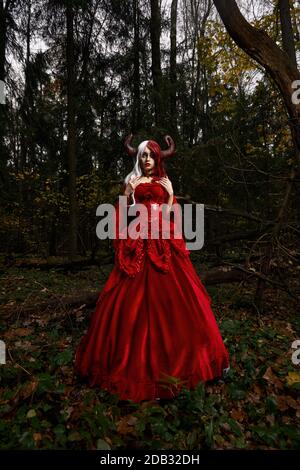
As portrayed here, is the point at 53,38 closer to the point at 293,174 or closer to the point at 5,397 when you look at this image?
the point at 293,174

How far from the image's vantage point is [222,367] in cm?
311

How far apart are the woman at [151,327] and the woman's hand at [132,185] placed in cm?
24

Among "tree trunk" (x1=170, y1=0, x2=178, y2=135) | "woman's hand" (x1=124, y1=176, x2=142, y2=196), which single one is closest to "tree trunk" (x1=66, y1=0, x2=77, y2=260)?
"tree trunk" (x1=170, y1=0, x2=178, y2=135)

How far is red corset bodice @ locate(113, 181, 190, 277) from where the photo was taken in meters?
3.09

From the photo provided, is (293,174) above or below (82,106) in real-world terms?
below

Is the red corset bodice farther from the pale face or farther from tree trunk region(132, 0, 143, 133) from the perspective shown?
tree trunk region(132, 0, 143, 133)

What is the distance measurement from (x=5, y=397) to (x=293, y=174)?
4572 mm

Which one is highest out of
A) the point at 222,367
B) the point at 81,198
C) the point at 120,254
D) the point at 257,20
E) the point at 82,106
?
the point at 257,20

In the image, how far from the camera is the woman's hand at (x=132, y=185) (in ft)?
11.4

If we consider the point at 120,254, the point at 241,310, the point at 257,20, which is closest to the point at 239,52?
A: the point at 257,20

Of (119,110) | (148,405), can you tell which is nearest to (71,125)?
(119,110)

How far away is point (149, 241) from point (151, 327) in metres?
0.80

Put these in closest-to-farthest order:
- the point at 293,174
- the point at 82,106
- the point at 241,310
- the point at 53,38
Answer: the point at 293,174 < the point at 241,310 < the point at 53,38 < the point at 82,106

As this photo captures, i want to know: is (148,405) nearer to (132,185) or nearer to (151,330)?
(151,330)
